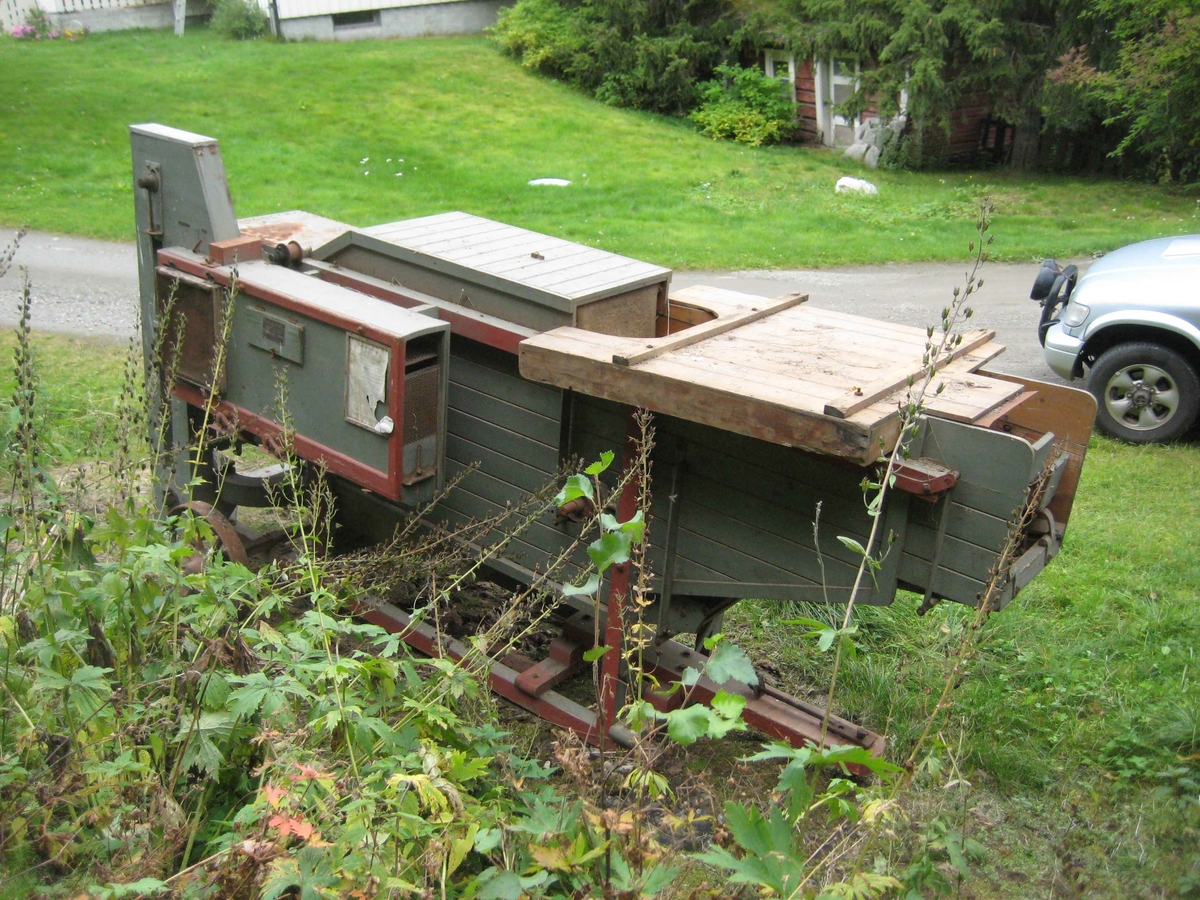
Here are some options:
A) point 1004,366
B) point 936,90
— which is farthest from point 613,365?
point 936,90

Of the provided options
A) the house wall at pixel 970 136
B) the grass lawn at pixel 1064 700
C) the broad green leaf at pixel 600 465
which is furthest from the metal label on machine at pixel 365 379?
the house wall at pixel 970 136

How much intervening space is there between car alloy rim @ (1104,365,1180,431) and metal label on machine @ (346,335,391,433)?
19.8 feet

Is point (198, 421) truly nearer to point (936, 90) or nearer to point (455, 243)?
point (455, 243)

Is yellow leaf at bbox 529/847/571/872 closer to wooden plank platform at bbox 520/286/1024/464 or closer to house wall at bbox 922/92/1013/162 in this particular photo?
wooden plank platform at bbox 520/286/1024/464

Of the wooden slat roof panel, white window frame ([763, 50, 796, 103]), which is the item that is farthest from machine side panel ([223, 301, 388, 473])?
white window frame ([763, 50, 796, 103])

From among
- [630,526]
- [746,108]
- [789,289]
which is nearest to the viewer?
[630,526]

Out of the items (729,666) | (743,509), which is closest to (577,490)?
(729,666)

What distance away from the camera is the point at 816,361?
3.68 meters

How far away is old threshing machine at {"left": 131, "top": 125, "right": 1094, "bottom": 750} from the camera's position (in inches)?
131

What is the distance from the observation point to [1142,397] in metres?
7.89

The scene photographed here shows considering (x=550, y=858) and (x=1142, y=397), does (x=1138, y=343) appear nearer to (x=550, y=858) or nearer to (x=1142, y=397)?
(x=1142, y=397)

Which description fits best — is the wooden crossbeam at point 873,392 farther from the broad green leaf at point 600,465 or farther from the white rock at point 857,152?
the white rock at point 857,152

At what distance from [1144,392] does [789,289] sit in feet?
14.3

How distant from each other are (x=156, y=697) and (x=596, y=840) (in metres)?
Answer: 1.30
